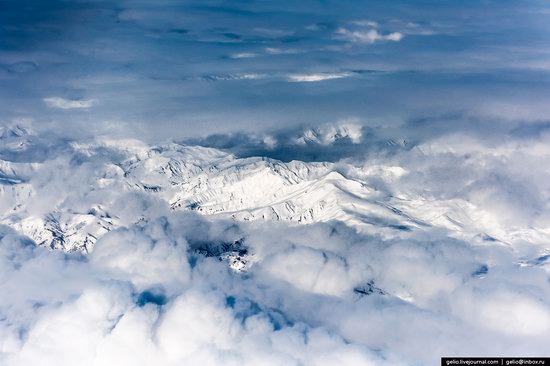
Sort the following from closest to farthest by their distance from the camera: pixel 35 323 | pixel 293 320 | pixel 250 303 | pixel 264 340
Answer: pixel 264 340 → pixel 35 323 → pixel 250 303 → pixel 293 320

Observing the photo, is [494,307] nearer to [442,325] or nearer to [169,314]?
[442,325]

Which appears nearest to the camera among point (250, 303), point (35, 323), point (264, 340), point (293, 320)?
point (264, 340)

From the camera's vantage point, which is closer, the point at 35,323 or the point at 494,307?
the point at 35,323

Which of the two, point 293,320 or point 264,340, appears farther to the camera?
point 293,320

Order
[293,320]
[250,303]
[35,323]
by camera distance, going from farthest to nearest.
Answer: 1. [293,320]
2. [250,303]
3. [35,323]

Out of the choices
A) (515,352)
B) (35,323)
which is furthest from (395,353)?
(35,323)

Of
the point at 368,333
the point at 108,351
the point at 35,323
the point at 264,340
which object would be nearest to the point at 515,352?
the point at 368,333

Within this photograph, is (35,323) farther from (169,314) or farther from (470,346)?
(470,346)

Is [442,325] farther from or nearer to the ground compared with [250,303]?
nearer to the ground

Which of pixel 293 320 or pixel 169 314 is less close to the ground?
pixel 169 314
